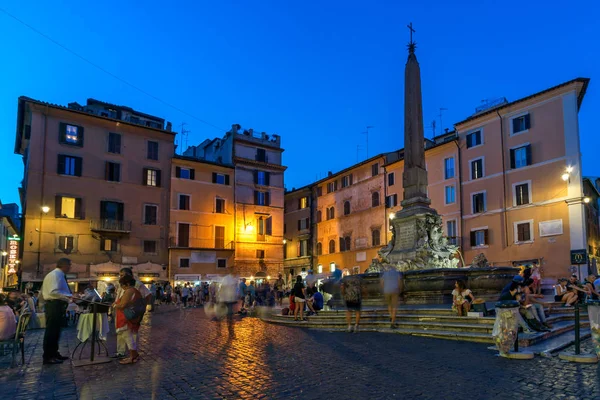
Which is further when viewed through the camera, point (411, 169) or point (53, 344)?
point (411, 169)

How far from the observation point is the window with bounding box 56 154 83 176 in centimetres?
3434

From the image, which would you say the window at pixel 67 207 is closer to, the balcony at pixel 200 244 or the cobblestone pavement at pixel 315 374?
the balcony at pixel 200 244

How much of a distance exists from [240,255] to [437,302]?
30270 mm

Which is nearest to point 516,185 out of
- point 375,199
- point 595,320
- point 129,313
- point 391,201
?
point 391,201

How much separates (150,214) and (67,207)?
6178mm

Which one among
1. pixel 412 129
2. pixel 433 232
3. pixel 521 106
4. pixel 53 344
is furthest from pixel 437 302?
pixel 521 106

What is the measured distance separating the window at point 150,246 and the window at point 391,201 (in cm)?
1967

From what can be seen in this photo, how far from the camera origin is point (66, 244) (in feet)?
112

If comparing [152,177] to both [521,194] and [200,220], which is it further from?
[521,194]

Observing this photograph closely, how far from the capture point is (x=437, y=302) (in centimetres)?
1369

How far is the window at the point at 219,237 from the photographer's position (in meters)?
41.3

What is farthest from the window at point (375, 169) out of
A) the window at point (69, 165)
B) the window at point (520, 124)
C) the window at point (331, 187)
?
the window at point (69, 165)

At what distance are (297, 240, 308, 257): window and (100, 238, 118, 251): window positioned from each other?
21225 millimetres

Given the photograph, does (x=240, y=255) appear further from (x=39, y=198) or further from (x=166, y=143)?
(x=39, y=198)
